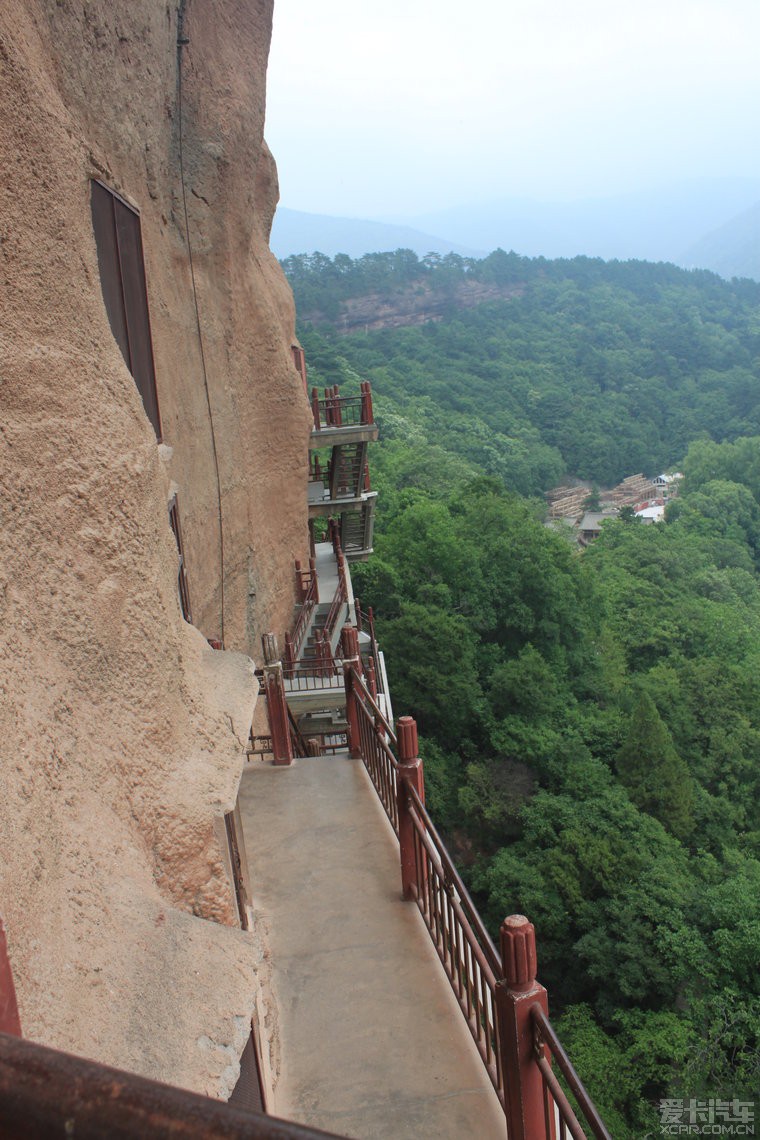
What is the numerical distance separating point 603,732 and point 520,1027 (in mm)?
24401

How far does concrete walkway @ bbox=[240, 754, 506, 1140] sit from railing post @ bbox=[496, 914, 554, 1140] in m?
0.71

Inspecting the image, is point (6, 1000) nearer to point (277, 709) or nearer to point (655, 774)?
point (277, 709)

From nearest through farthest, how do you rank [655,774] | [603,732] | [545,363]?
[655,774], [603,732], [545,363]

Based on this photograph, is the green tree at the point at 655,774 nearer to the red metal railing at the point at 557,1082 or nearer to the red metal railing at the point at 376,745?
the red metal railing at the point at 376,745

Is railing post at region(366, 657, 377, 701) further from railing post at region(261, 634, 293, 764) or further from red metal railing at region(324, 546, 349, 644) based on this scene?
railing post at region(261, 634, 293, 764)

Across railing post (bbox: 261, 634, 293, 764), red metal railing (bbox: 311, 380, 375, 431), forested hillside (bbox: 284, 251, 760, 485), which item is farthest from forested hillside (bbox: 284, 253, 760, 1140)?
railing post (bbox: 261, 634, 293, 764)

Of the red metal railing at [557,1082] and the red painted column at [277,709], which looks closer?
the red metal railing at [557,1082]

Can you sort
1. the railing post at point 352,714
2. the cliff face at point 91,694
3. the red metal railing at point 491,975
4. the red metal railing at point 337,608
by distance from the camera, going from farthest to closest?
1. the red metal railing at point 337,608
2. the railing post at point 352,714
3. the red metal railing at point 491,975
4. the cliff face at point 91,694

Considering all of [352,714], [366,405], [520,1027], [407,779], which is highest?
[366,405]

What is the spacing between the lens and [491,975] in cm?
448

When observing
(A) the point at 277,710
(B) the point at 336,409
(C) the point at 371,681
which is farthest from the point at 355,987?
(B) the point at 336,409

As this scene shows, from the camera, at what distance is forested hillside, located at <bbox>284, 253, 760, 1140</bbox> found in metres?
17.7

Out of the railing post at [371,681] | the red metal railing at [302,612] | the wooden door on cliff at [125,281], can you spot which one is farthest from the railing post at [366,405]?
the wooden door on cliff at [125,281]

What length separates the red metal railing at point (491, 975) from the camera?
3811 mm
